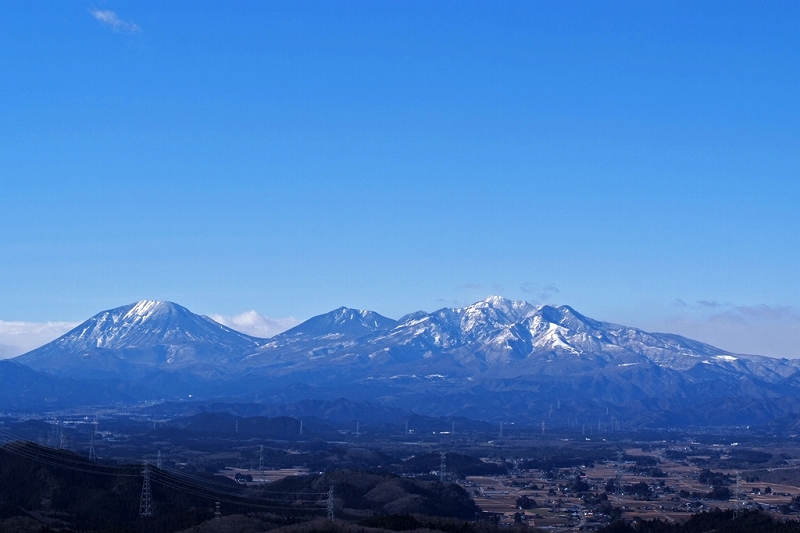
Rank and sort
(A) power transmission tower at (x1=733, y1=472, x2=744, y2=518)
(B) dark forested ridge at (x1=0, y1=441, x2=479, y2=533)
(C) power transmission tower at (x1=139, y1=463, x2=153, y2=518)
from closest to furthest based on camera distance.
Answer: (C) power transmission tower at (x1=139, y1=463, x2=153, y2=518), (B) dark forested ridge at (x1=0, y1=441, x2=479, y2=533), (A) power transmission tower at (x1=733, y1=472, x2=744, y2=518)

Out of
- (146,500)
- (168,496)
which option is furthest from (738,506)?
(146,500)

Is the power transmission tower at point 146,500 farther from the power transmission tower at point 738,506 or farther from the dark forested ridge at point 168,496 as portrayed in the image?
the power transmission tower at point 738,506

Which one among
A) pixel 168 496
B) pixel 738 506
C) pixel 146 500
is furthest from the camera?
pixel 738 506

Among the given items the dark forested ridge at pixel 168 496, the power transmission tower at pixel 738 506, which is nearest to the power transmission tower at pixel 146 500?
the dark forested ridge at pixel 168 496

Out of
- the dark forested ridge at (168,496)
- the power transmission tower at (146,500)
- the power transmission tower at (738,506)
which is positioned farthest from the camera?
the power transmission tower at (738,506)

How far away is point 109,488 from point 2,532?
32.0 meters

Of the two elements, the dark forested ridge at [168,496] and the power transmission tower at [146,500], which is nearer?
the power transmission tower at [146,500]

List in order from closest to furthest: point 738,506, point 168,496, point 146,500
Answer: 1. point 146,500
2. point 168,496
3. point 738,506

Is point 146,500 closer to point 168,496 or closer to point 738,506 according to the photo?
point 168,496

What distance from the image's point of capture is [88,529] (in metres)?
87.2

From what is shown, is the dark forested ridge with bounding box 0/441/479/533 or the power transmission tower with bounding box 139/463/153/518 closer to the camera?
the power transmission tower with bounding box 139/463/153/518

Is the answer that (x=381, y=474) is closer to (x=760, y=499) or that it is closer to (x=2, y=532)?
(x=760, y=499)

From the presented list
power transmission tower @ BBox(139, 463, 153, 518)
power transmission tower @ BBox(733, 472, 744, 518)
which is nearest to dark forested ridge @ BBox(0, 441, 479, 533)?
power transmission tower @ BBox(139, 463, 153, 518)

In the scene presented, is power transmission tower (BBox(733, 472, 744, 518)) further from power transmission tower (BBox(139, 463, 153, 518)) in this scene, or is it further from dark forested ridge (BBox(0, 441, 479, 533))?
power transmission tower (BBox(139, 463, 153, 518))
